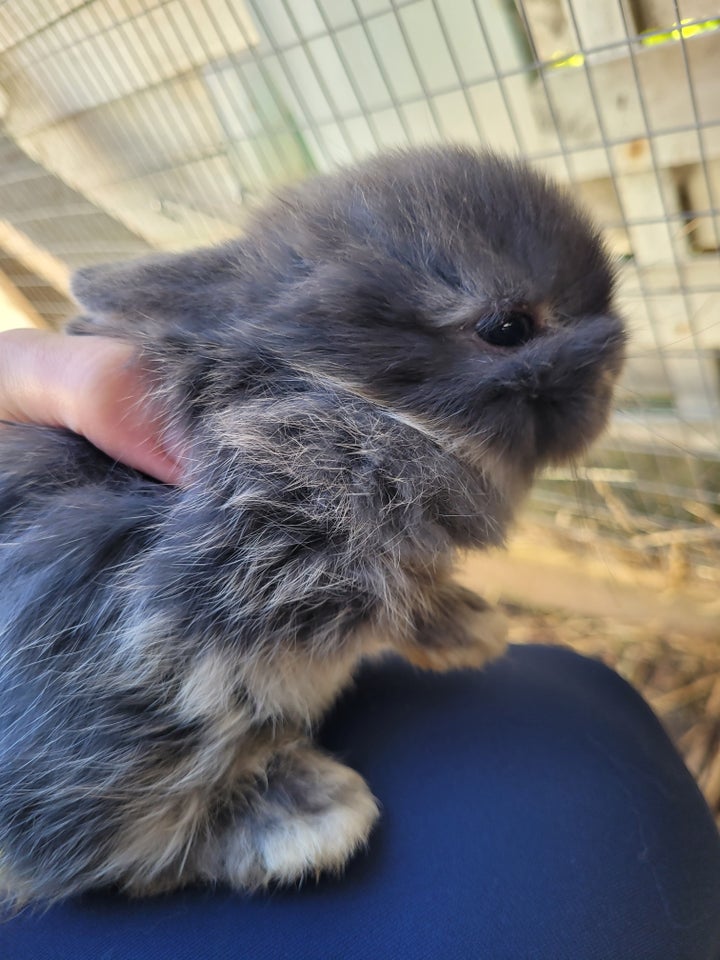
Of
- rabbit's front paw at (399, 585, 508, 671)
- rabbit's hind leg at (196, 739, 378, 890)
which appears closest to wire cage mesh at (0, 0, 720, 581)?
rabbit's front paw at (399, 585, 508, 671)

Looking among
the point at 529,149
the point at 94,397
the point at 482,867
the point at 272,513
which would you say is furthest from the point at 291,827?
the point at 529,149

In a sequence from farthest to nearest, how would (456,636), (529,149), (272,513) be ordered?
(529,149) < (456,636) < (272,513)

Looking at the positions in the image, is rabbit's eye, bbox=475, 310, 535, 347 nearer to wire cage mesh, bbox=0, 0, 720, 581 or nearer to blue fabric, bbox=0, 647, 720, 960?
wire cage mesh, bbox=0, 0, 720, 581

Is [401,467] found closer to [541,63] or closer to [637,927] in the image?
[637,927]

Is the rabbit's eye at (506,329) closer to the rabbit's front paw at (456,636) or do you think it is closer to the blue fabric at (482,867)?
the rabbit's front paw at (456,636)

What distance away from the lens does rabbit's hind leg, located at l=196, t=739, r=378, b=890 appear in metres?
0.59

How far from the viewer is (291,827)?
23.6 inches

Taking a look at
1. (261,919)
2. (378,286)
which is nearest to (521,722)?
(261,919)

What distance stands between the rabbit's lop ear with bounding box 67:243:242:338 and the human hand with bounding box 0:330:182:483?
27mm

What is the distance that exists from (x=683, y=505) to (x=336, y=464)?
3.81 ft

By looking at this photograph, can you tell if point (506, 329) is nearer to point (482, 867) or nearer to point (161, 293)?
point (161, 293)

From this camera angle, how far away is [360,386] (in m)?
0.57

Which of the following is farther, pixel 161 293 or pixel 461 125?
pixel 461 125

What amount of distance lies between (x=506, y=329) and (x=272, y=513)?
247 millimetres
